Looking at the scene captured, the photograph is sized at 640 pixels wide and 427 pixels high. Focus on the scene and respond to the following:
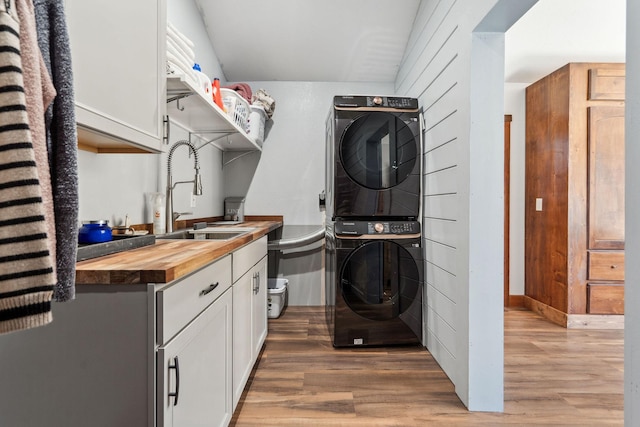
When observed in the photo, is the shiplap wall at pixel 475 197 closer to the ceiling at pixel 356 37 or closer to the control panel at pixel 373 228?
the control panel at pixel 373 228

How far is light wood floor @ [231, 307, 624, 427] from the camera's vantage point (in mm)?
1767

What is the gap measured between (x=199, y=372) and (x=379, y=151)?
1.93m

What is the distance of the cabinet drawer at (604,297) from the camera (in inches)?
122

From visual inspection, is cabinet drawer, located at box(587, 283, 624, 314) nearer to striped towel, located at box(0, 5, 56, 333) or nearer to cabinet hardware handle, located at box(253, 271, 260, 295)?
cabinet hardware handle, located at box(253, 271, 260, 295)

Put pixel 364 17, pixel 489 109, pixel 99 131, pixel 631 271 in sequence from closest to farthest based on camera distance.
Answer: pixel 631 271 → pixel 99 131 → pixel 489 109 → pixel 364 17

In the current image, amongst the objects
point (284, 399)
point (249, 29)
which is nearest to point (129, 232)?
point (284, 399)

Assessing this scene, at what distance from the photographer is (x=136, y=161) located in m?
1.84

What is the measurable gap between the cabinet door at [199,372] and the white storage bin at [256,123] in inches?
74.0

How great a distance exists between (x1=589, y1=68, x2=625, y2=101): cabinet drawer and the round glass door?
1.69 m

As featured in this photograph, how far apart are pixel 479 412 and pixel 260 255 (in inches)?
55.7

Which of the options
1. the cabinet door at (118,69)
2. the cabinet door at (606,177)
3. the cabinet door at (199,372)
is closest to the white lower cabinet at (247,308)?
the cabinet door at (199,372)

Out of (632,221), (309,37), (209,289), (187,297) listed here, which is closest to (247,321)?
(209,289)

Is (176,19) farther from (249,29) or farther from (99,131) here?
(99,131)

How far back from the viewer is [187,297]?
1084 millimetres
